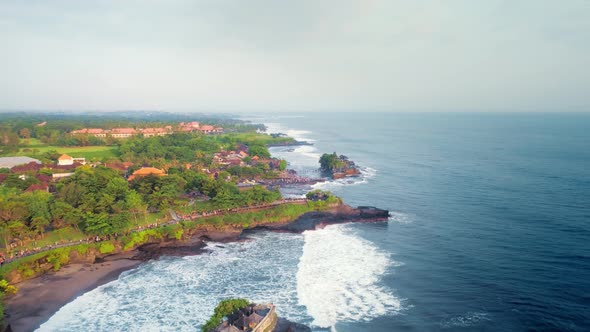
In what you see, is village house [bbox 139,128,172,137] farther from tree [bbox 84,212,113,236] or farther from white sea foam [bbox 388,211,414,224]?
white sea foam [bbox 388,211,414,224]

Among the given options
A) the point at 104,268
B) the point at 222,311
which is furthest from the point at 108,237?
the point at 222,311

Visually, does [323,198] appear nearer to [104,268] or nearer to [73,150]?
[104,268]

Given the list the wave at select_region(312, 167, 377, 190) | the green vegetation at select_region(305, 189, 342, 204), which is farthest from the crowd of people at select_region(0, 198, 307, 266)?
the wave at select_region(312, 167, 377, 190)

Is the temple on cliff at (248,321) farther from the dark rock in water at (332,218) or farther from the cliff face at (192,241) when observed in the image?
the dark rock in water at (332,218)

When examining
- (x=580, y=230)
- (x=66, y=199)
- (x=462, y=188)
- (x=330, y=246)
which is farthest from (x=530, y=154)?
(x=66, y=199)

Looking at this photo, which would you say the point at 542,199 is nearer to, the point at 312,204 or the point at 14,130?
the point at 312,204

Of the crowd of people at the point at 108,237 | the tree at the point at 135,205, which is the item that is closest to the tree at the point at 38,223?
the crowd of people at the point at 108,237
